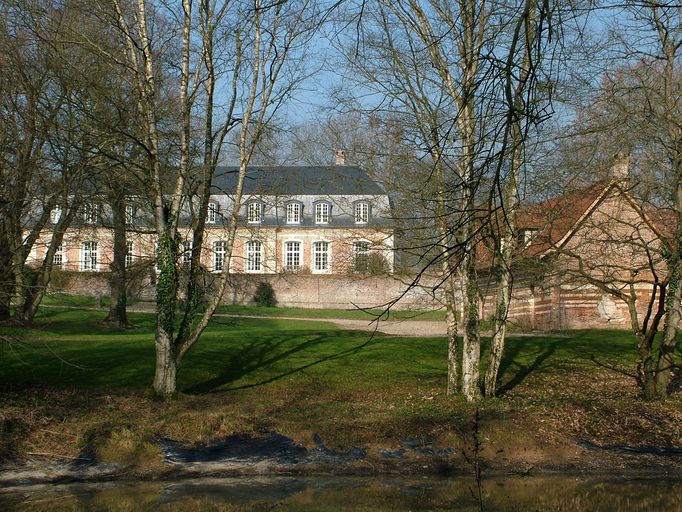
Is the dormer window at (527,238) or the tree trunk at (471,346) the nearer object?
the dormer window at (527,238)

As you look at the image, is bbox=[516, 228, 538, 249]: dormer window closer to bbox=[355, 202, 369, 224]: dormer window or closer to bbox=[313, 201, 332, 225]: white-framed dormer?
bbox=[355, 202, 369, 224]: dormer window

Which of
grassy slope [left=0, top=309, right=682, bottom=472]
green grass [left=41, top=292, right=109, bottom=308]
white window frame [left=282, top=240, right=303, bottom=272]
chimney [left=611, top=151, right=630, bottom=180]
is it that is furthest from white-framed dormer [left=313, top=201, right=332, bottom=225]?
chimney [left=611, top=151, right=630, bottom=180]

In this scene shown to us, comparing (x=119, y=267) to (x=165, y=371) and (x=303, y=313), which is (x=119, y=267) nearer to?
(x=165, y=371)

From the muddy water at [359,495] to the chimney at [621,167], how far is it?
232 inches

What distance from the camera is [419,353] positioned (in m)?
22.9

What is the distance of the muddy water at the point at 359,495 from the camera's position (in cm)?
1177

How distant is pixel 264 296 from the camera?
4875 centimetres

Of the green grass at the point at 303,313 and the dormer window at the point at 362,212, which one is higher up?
the dormer window at the point at 362,212

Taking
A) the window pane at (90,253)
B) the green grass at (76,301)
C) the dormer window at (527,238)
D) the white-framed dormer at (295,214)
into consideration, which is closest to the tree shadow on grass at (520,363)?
the dormer window at (527,238)

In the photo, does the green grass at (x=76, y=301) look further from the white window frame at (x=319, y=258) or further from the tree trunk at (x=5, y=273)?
the tree trunk at (x=5, y=273)

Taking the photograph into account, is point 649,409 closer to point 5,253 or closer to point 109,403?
point 109,403

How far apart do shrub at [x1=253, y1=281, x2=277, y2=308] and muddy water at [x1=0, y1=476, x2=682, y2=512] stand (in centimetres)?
3473

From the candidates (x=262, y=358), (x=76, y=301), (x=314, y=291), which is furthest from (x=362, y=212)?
(x=314, y=291)

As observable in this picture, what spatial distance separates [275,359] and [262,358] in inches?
15.3
